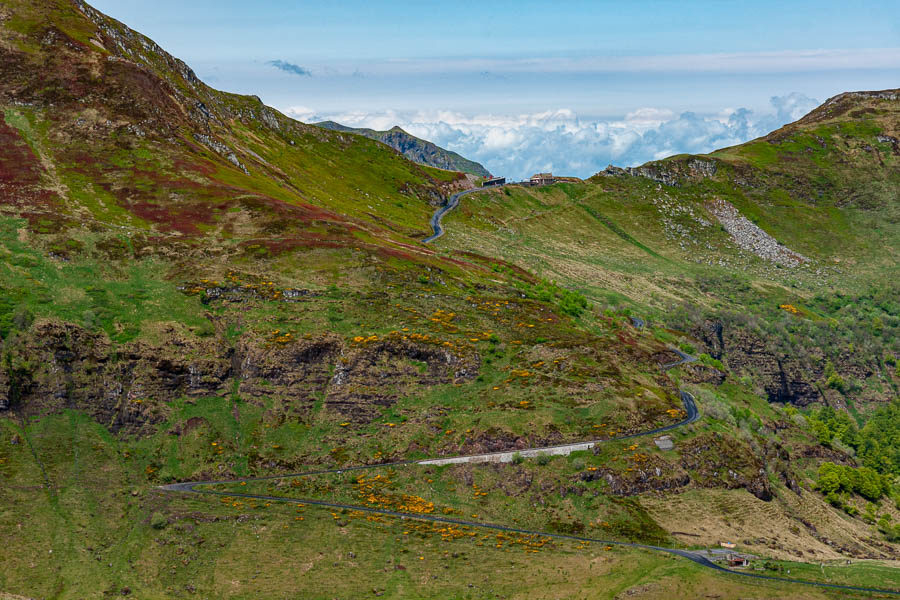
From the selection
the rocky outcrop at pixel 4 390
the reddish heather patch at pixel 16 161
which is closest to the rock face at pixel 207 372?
the rocky outcrop at pixel 4 390

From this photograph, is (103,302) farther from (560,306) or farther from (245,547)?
(560,306)

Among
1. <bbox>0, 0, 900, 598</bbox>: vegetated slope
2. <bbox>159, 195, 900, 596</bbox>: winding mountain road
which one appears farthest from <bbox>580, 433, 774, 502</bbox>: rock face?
<bbox>159, 195, 900, 596</bbox>: winding mountain road

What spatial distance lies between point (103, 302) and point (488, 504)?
66.0 m

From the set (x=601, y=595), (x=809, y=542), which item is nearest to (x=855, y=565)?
(x=809, y=542)

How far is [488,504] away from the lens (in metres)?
86.8

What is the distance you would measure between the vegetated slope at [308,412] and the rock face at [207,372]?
0.33m

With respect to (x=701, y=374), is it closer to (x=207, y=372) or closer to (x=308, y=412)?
(x=308, y=412)

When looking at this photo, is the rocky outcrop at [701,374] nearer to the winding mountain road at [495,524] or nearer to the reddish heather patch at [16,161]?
the winding mountain road at [495,524]

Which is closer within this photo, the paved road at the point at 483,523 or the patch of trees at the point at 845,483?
the paved road at the point at 483,523

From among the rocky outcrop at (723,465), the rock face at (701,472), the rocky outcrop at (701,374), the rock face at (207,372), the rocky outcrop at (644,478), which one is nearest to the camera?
the rocky outcrop at (644,478)

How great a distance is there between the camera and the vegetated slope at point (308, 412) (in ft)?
250

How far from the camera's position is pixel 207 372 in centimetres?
10162

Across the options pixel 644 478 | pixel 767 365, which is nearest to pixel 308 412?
pixel 644 478

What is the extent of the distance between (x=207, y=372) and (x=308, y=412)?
16190 millimetres
